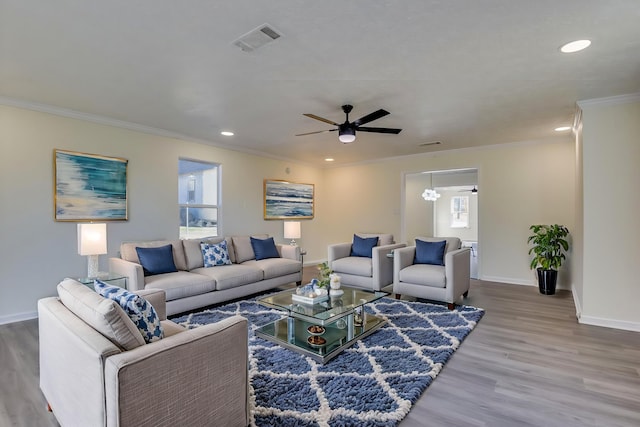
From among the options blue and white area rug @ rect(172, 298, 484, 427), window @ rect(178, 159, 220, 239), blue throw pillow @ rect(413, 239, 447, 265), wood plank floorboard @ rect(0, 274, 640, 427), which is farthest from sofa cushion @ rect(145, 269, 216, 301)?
blue throw pillow @ rect(413, 239, 447, 265)

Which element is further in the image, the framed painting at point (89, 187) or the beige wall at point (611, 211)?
the framed painting at point (89, 187)

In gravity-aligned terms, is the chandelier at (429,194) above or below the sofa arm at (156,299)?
above

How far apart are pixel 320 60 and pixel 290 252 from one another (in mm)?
3362

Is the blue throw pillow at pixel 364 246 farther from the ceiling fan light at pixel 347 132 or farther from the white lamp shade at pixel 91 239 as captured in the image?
the white lamp shade at pixel 91 239

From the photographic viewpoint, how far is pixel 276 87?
3059mm

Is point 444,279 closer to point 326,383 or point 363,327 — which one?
point 363,327

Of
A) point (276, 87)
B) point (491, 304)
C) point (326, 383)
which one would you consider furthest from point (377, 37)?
point (491, 304)

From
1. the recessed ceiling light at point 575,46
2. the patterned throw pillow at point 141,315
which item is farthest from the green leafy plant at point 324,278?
the recessed ceiling light at point 575,46

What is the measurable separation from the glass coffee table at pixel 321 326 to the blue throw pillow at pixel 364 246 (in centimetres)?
186

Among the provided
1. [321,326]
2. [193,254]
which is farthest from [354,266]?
[193,254]

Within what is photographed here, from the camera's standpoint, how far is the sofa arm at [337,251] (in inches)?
207

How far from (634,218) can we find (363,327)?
3010 millimetres

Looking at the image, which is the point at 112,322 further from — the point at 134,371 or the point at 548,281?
the point at 548,281

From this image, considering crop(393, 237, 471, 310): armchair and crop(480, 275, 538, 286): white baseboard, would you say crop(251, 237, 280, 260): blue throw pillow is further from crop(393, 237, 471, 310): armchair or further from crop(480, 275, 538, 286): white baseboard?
crop(480, 275, 538, 286): white baseboard
